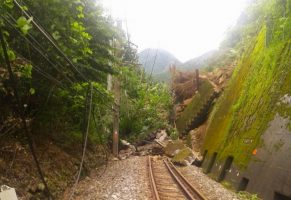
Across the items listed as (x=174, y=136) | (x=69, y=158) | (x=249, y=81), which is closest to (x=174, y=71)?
(x=174, y=136)

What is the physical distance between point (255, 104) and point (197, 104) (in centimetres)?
1456

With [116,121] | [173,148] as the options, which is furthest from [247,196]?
[173,148]

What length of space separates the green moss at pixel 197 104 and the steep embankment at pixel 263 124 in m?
9.29

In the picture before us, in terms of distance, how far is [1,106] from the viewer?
8094mm

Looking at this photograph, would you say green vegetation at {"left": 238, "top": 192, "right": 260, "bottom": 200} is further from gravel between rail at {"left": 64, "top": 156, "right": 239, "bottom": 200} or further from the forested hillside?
the forested hillside

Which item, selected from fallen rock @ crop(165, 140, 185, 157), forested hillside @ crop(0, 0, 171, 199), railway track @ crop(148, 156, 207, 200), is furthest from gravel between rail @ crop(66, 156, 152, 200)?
fallen rock @ crop(165, 140, 185, 157)

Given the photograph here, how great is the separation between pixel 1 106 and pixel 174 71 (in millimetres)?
29762

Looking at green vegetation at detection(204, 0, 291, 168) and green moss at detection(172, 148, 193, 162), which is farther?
green moss at detection(172, 148, 193, 162)

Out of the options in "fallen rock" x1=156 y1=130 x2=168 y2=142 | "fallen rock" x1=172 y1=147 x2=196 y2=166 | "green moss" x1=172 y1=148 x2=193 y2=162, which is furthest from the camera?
"fallen rock" x1=156 y1=130 x2=168 y2=142

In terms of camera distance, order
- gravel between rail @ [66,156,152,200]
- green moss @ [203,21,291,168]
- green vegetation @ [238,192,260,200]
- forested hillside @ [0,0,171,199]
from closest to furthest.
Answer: forested hillside @ [0,0,171,199], gravel between rail @ [66,156,152,200], green vegetation @ [238,192,260,200], green moss @ [203,21,291,168]

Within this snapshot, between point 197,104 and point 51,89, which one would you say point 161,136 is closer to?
point 197,104

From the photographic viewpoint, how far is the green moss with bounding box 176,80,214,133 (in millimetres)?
26422

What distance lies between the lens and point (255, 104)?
42.2 ft

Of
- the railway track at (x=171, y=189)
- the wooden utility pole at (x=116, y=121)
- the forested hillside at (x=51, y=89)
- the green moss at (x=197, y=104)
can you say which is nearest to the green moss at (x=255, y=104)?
the railway track at (x=171, y=189)
